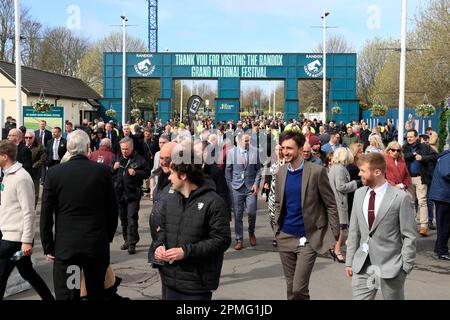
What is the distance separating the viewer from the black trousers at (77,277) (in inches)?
183

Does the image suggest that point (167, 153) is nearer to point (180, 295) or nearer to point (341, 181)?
point (180, 295)

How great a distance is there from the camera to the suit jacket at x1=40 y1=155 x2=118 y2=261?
4586mm

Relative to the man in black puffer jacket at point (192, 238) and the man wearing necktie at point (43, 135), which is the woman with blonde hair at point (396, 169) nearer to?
the man in black puffer jacket at point (192, 238)

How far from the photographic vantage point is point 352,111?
4091cm

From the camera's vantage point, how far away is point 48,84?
40.0 m

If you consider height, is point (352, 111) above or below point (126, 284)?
above

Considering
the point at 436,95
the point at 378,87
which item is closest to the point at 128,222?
the point at 436,95

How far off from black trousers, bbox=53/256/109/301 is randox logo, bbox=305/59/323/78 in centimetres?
3839

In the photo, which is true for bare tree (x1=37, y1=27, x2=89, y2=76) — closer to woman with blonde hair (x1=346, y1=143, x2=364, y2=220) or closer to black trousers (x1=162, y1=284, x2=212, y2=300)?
woman with blonde hair (x1=346, y1=143, x2=364, y2=220)

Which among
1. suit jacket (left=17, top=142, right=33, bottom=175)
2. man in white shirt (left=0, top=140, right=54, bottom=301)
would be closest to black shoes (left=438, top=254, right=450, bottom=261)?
man in white shirt (left=0, top=140, right=54, bottom=301)

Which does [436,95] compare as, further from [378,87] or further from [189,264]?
[189,264]
